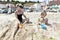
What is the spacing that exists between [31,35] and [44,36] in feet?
1.96

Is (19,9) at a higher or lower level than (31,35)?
higher

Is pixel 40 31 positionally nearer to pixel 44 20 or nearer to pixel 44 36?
pixel 44 36

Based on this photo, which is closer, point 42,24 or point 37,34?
point 37,34

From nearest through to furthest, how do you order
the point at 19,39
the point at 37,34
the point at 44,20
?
the point at 19,39, the point at 37,34, the point at 44,20

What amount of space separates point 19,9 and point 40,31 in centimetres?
163

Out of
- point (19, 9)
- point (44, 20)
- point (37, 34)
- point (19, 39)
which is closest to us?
point (19, 39)

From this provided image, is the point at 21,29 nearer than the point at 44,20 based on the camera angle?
Yes

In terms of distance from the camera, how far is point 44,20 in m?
14.0

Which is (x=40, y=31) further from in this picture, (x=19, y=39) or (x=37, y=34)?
(x=19, y=39)

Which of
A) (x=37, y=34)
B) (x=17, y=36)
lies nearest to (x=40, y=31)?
(x=37, y=34)

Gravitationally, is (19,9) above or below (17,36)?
above

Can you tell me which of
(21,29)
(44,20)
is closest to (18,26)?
(21,29)

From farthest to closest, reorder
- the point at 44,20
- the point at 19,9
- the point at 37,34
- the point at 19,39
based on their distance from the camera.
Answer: the point at 44,20 → the point at 19,9 → the point at 37,34 → the point at 19,39

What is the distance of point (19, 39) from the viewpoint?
1068 cm
